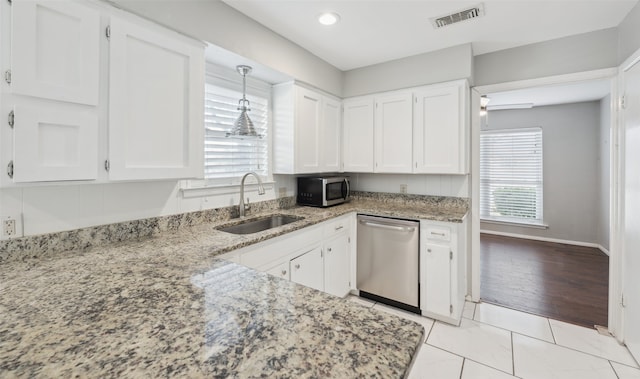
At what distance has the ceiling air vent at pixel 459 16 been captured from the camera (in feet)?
6.81

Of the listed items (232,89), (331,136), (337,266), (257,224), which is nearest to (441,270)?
(337,266)

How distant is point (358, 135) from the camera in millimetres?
3275

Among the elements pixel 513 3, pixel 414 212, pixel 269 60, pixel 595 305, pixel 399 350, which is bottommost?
pixel 595 305

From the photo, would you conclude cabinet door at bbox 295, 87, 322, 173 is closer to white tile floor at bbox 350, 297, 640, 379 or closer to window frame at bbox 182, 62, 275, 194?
window frame at bbox 182, 62, 275, 194

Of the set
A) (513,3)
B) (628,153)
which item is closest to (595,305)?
(628,153)

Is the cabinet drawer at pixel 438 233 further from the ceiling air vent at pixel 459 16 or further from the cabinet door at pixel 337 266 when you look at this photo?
the ceiling air vent at pixel 459 16

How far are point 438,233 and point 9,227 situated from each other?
2704 mm

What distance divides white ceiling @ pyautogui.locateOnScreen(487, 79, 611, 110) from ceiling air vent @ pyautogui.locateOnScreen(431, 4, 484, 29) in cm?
211

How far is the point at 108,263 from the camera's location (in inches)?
51.4

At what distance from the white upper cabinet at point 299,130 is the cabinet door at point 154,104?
3.37 ft

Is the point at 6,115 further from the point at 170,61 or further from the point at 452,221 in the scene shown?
the point at 452,221

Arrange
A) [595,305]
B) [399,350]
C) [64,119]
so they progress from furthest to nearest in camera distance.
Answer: [595,305], [64,119], [399,350]

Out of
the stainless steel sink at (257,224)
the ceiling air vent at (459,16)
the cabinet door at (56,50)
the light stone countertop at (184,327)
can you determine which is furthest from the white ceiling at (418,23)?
the light stone countertop at (184,327)

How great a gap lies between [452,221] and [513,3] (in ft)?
5.29
